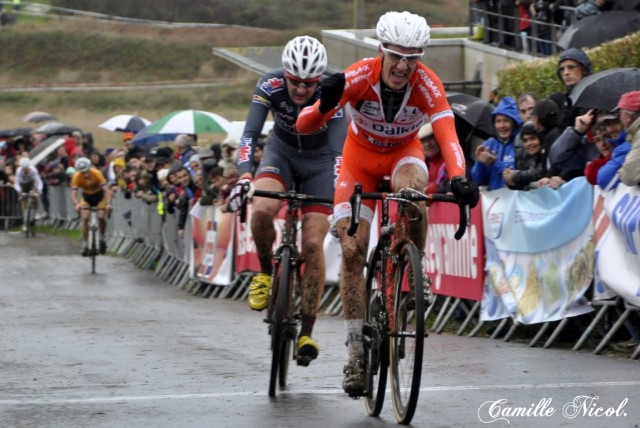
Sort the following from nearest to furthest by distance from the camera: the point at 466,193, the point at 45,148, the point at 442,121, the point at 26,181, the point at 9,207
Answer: the point at 466,193 < the point at 442,121 < the point at 26,181 < the point at 9,207 < the point at 45,148

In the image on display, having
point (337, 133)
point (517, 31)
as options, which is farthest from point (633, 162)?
point (517, 31)

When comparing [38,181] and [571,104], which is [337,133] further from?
[38,181]

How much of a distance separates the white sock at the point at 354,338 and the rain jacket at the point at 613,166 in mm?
3394

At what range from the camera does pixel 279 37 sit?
59.0 m

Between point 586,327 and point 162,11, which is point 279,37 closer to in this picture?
point 162,11

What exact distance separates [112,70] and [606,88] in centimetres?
6461

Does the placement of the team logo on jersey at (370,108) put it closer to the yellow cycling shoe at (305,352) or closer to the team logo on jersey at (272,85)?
the team logo on jersey at (272,85)

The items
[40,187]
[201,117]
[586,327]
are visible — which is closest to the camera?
[586,327]

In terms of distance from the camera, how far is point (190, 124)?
98.6 feet

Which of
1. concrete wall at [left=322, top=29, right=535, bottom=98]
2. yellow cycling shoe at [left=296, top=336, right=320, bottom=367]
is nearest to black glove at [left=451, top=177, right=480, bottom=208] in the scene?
yellow cycling shoe at [left=296, top=336, right=320, bottom=367]

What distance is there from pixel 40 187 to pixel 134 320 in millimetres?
23739

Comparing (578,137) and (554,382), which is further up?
(578,137)

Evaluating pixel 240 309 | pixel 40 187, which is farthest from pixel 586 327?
pixel 40 187

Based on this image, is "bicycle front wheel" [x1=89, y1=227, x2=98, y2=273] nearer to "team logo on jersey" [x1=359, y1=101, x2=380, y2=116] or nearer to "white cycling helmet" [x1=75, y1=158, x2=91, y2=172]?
"white cycling helmet" [x1=75, y1=158, x2=91, y2=172]
